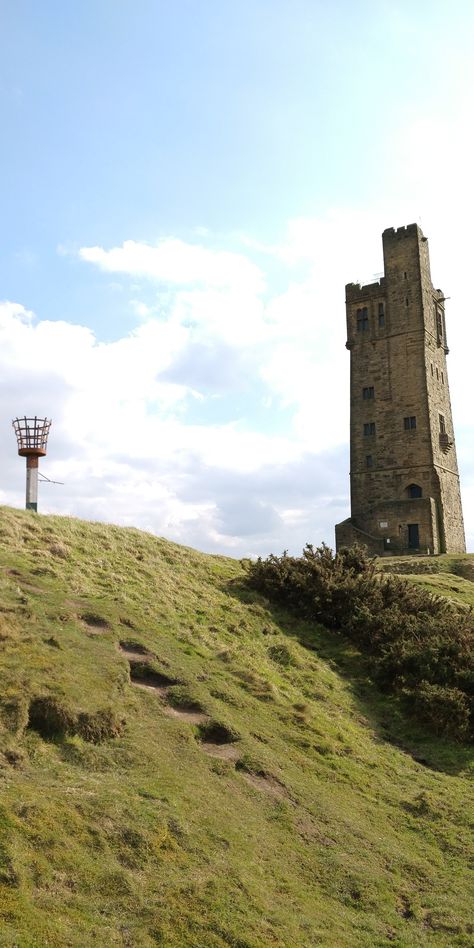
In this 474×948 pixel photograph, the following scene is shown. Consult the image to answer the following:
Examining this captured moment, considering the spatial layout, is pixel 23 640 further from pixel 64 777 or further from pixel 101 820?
pixel 101 820

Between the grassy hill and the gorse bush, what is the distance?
72 centimetres

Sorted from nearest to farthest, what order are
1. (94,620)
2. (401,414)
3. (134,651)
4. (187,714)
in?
(187,714), (134,651), (94,620), (401,414)

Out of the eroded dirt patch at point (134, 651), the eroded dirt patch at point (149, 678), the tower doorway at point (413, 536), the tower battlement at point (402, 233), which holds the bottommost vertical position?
the eroded dirt patch at point (149, 678)

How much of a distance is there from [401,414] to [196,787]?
43.1 m

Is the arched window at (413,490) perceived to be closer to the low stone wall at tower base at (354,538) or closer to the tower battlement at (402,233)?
the low stone wall at tower base at (354,538)

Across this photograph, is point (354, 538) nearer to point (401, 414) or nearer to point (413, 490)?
Result: point (413, 490)

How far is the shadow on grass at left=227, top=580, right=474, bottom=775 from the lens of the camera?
47.7ft

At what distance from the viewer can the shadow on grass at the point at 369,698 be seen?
47.7 feet

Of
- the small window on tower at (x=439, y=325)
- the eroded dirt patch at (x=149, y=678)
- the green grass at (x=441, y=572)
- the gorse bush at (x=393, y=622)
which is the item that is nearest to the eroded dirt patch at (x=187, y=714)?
the eroded dirt patch at (x=149, y=678)

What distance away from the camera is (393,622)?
750 inches

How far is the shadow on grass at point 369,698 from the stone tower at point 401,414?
28129 mm

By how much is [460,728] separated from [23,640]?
962cm

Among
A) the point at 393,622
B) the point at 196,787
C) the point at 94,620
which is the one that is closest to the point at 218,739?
the point at 196,787

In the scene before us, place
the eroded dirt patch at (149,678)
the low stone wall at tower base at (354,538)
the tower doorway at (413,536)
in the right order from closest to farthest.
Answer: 1. the eroded dirt patch at (149,678)
2. the tower doorway at (413,536)
3. the low stone wall at tower base at (354,538)
